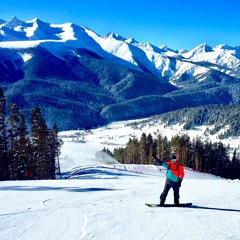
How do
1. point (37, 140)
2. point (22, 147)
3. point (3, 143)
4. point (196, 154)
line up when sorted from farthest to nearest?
1. point (196, 154)
2. point (37, 140)
3. point (22, 147)
4. point (3, 143)

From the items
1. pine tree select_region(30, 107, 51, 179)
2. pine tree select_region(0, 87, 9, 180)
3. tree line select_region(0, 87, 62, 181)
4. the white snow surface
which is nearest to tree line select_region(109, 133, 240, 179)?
pine tree select_region(30, 107, 51, 179)

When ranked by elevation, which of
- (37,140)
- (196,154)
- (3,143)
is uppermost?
(37,140)

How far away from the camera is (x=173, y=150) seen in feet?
255

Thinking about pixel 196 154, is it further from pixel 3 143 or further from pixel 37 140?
pixel 3 143

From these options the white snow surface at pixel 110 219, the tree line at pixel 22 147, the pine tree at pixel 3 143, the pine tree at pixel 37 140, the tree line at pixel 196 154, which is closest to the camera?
the white snow surface at pixel 110 219

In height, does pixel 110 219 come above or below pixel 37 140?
below

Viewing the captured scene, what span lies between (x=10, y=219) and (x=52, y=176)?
4409cm

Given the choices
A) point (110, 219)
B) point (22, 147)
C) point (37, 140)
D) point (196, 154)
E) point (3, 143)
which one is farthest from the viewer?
point (196, 154)

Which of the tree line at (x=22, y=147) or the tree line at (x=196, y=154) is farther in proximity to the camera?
the tree line at (x=196, y=154)

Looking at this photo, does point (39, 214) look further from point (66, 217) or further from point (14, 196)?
point (14, 196)

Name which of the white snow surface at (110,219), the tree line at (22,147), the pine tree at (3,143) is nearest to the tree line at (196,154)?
the tree line at (22,147)

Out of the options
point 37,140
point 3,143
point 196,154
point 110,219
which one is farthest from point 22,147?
point 196,154

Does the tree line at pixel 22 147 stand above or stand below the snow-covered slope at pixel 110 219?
above

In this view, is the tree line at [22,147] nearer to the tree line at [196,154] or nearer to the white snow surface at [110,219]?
the white snow surface at [110,219]
